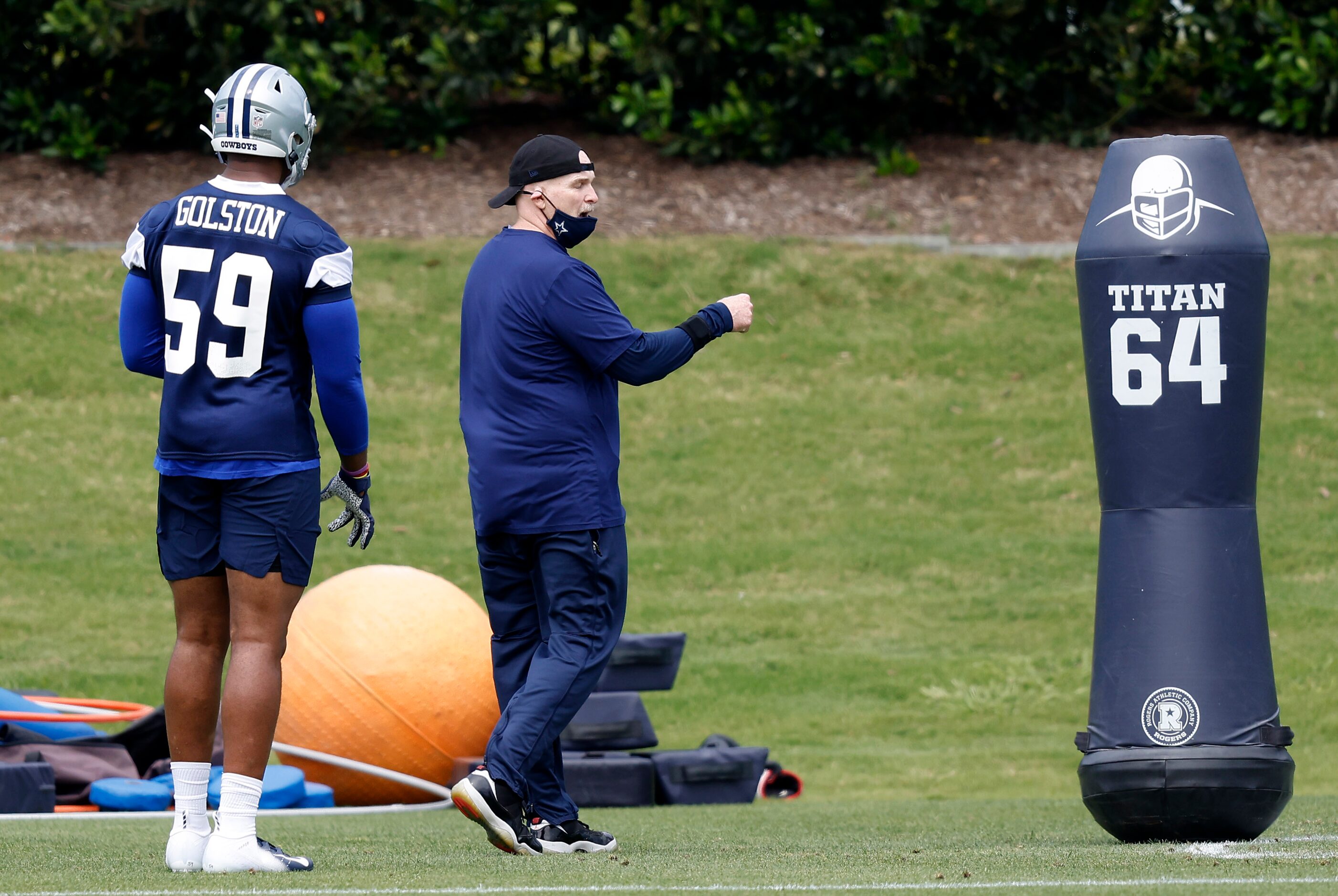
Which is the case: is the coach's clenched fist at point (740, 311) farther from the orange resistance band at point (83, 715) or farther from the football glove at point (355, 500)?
the orange resistance band at point (83, 715)

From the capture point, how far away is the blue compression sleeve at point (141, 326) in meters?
5.13

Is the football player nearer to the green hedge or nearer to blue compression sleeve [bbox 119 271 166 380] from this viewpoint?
blue compression sleeve [bbox 119 271 166 380]

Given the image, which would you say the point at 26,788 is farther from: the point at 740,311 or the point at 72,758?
the point at 740,311

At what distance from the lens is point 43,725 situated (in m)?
9.16

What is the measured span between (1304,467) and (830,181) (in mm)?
5283

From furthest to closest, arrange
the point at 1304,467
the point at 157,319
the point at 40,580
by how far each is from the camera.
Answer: the point at 1304,467 < the point at 40,580 < the point at 157,319

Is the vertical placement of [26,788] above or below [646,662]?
below

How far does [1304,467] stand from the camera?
13977mm

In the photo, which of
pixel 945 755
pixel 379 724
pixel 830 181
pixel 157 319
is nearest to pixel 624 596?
pixel 157 319

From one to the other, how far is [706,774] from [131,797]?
2.56 metres

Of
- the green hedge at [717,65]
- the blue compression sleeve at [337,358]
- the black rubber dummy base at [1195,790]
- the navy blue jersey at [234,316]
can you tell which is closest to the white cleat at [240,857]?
the navy blue jersey at [234,316]

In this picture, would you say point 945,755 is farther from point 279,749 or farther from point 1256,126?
point 1256,126

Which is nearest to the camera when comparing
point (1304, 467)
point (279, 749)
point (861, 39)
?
point (279, 749)

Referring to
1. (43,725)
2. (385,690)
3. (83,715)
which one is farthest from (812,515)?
(83,715)
